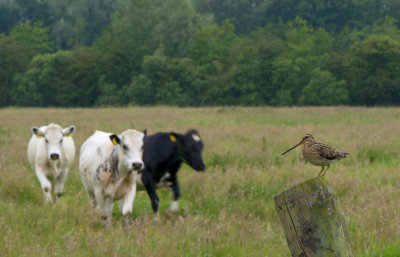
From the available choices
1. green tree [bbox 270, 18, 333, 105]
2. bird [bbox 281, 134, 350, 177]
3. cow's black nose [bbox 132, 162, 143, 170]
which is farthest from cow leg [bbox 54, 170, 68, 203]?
green tree [bbox 270, 18, 333, 105]

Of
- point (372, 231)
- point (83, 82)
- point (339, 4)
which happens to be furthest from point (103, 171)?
point (339, 4)

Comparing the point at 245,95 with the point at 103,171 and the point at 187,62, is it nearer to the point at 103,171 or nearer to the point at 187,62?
the point at 187,62

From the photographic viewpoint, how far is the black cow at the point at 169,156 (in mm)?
8578

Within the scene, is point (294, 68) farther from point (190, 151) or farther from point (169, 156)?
point (169, 156)

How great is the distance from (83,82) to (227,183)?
59083mm

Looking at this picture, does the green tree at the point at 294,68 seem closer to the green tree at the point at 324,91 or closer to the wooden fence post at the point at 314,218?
the green tree at the point at 324,91

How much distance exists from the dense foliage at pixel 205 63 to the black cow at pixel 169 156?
4573cm

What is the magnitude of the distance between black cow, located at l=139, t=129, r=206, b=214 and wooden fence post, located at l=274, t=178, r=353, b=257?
16.9ft

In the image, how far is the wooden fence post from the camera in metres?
3.33

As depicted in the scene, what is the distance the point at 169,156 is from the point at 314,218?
216 inches

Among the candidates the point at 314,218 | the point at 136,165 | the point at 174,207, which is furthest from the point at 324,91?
the point at 314,218

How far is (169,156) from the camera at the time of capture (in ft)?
28.5

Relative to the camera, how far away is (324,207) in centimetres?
334

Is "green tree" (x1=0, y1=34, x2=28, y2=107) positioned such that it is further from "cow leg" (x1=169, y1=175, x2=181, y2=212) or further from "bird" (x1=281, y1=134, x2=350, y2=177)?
"bird" (x1=281, y1=134, x2=350, y2=177)
